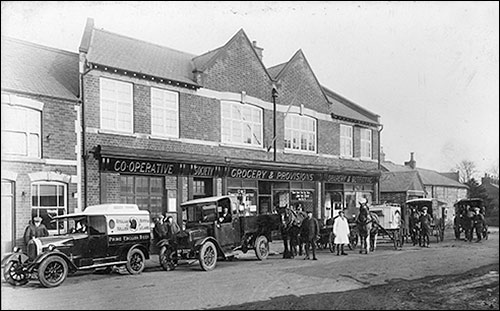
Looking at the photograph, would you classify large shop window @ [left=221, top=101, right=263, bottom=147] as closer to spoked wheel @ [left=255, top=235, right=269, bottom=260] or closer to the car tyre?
spoked wheel @ [left=255, top=235, right=269, bottom=260]

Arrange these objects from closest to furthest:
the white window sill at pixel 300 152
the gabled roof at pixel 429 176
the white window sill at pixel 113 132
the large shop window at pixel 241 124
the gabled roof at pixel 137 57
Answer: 1. the white window sill at pixel 113 132
2. the gabled roof at pixel 137 57
3. the gabled roof at pixel 429 176
4. the large shop window at pixel 241 124
5. the white window sill at pixel 300 152

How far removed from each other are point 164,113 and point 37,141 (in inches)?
191

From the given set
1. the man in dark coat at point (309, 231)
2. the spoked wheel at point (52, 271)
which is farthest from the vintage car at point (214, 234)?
the spoked wheel at point (52, 271)

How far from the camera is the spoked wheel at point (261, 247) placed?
13.8 m

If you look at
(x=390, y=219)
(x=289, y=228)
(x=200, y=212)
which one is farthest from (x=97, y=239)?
(x=390, y=219)

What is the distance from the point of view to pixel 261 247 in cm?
1404

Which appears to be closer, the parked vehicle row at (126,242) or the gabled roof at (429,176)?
the parked vehicle row at (126,242)

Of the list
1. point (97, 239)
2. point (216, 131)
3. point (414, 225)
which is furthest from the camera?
point (216, 131)

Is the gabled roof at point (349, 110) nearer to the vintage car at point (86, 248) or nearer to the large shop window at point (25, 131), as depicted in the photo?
the vintage car at point (86, 248)

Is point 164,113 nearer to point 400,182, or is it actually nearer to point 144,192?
point 144,192

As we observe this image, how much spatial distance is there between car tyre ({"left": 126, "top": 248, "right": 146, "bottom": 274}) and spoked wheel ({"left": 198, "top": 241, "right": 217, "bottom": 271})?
1.55 meters

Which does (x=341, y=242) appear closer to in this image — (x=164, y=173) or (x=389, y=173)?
(x=164, y=173)

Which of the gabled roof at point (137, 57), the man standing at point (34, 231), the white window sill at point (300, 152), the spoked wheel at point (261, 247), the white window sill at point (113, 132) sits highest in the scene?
the gabled roof at point (137, 57)

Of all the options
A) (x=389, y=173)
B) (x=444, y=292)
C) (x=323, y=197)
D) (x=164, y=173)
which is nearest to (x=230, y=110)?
(x=164, y=173)
